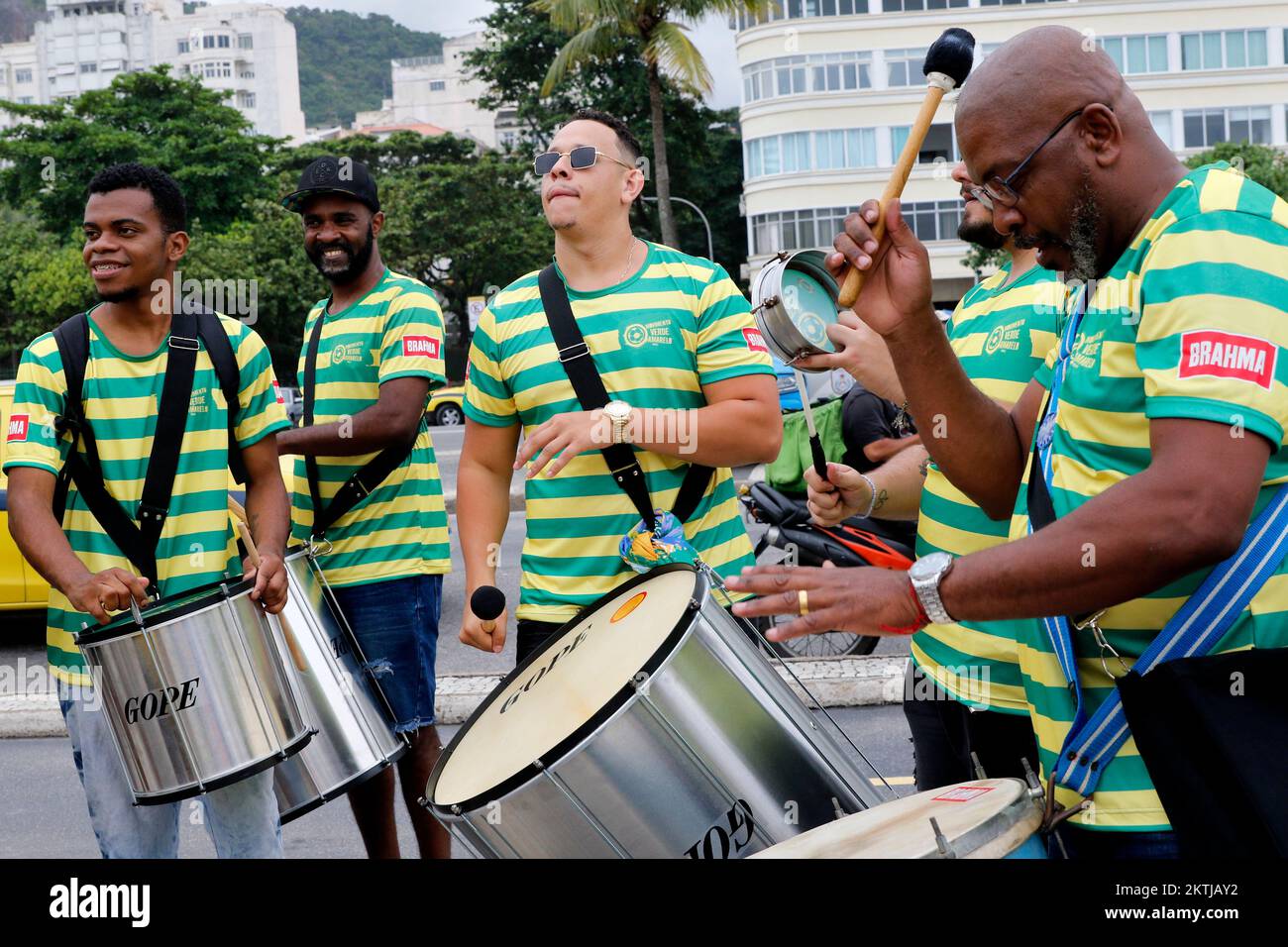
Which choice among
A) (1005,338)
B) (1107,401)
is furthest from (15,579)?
(1107,401)

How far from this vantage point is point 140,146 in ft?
153

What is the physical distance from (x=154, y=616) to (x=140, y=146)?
47.8 meters

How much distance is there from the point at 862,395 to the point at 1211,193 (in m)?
4.18

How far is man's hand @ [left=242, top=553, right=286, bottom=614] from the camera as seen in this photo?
3363 millimetres

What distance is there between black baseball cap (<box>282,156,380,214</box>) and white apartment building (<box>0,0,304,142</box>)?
13226cm

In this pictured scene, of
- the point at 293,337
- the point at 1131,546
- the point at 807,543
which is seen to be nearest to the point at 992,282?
the point at 1131,546

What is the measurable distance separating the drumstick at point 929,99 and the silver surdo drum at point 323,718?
2.01m

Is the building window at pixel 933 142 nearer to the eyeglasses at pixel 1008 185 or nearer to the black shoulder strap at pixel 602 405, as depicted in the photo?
the black shoulder strap at pixel 602 405

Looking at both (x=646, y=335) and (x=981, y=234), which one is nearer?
(x=981, y=234)

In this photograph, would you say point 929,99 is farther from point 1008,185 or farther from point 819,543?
point 819,543

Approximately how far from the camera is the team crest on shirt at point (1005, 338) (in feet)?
10.3

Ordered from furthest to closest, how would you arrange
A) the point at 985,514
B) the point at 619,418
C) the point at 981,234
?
1. the point at 981,234
2. the point at 619,418
3. the point at 985,514

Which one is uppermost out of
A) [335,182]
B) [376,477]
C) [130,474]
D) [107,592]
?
[335,182]
